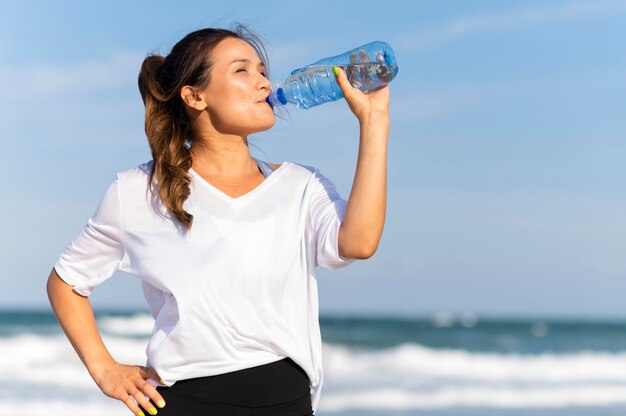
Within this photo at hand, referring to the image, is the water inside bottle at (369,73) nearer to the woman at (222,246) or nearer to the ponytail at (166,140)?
the woman at (222,246)

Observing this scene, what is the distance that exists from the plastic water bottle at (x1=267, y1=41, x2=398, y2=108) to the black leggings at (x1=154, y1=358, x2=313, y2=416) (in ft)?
2.53

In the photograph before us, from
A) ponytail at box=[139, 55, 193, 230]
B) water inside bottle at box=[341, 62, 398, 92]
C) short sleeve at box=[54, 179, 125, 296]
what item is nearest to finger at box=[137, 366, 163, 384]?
short sleeve at box=[54, 179, 125, 296]

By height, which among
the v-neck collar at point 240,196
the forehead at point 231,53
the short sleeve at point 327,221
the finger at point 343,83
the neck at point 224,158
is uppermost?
the forehead at point 231,53

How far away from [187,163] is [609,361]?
46.5 feet

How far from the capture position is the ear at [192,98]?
2.81m

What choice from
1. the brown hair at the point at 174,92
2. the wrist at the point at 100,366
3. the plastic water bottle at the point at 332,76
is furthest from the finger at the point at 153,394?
the plastic water bottle at the point at 332,76

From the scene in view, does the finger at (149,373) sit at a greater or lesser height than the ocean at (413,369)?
lesser

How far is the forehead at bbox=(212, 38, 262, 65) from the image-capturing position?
2.77m

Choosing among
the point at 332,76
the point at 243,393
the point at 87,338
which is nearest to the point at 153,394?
the point at 243,393

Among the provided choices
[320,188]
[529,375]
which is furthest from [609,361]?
[320,188]

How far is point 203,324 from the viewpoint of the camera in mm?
2508

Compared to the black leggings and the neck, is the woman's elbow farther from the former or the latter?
the neck

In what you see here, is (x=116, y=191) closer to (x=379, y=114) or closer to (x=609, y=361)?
(x=379, y=114)

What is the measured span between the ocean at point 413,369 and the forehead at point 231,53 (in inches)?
287
